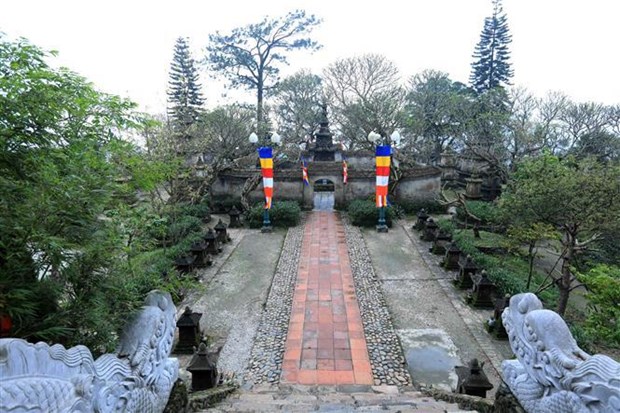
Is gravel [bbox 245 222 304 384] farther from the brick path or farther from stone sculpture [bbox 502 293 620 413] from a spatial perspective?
stone sculpture [bbox 502 293 620 413]

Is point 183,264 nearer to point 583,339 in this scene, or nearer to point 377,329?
point 377,329

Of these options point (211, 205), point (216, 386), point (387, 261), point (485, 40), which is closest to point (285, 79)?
point (211, 205)

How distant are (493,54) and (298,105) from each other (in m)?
15.1

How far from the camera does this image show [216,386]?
493 centimetres

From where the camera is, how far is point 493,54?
2686cm

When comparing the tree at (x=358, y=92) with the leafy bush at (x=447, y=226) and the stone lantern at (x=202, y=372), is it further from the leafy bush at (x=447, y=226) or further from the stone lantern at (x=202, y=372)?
the stone lantern at (x=202, y=372)

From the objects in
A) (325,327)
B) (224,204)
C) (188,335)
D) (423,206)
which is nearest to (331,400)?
(325,327)

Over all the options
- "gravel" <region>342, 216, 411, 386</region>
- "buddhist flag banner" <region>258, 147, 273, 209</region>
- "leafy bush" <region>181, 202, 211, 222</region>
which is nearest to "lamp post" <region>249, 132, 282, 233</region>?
"buddhist flag banner" <region>258, 147, 273, 209</region>

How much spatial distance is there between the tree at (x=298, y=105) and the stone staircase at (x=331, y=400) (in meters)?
20.4

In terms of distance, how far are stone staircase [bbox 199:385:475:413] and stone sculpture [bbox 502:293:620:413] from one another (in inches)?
36.2

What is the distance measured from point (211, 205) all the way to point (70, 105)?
44.0 feet

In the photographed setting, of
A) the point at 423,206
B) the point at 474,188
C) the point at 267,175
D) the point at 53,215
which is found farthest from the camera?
the point at 474,188

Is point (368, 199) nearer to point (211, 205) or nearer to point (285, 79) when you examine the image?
point (211, 205)

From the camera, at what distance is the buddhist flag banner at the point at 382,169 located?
11.9 meters
